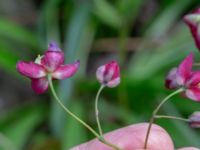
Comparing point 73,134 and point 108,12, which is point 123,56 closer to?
point 108,12

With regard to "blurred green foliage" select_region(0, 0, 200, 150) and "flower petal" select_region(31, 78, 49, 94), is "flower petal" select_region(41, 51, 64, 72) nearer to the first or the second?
"flower petal" select_region(31, 78, 49, 94)

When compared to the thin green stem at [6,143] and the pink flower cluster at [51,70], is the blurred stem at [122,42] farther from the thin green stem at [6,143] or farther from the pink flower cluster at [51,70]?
the pink flower cluster at [51,70]

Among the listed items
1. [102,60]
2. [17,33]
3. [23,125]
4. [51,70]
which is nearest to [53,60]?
[51,70]

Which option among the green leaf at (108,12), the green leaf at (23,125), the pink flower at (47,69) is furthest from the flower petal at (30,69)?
the green leaf at (108,12)

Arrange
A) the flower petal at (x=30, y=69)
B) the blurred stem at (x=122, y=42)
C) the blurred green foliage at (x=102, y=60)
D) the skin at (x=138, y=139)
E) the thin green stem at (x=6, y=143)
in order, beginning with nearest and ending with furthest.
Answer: the flower petal at (x=30, y=69) → the skin at (x=138, y=139) → the thin green stem at (x=6, y=143) → the blurred green foliage at (x=102, y=60) → the blurred stem at (x=122, y=42)

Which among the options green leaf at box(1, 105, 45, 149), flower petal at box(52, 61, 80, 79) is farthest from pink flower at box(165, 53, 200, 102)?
green leaf at box(1, 105, 45, 149)

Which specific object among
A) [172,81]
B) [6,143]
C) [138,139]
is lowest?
[6,143]

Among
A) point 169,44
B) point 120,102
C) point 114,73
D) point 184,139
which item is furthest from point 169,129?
point 114,73

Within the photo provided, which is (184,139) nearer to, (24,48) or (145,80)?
(145,80)
